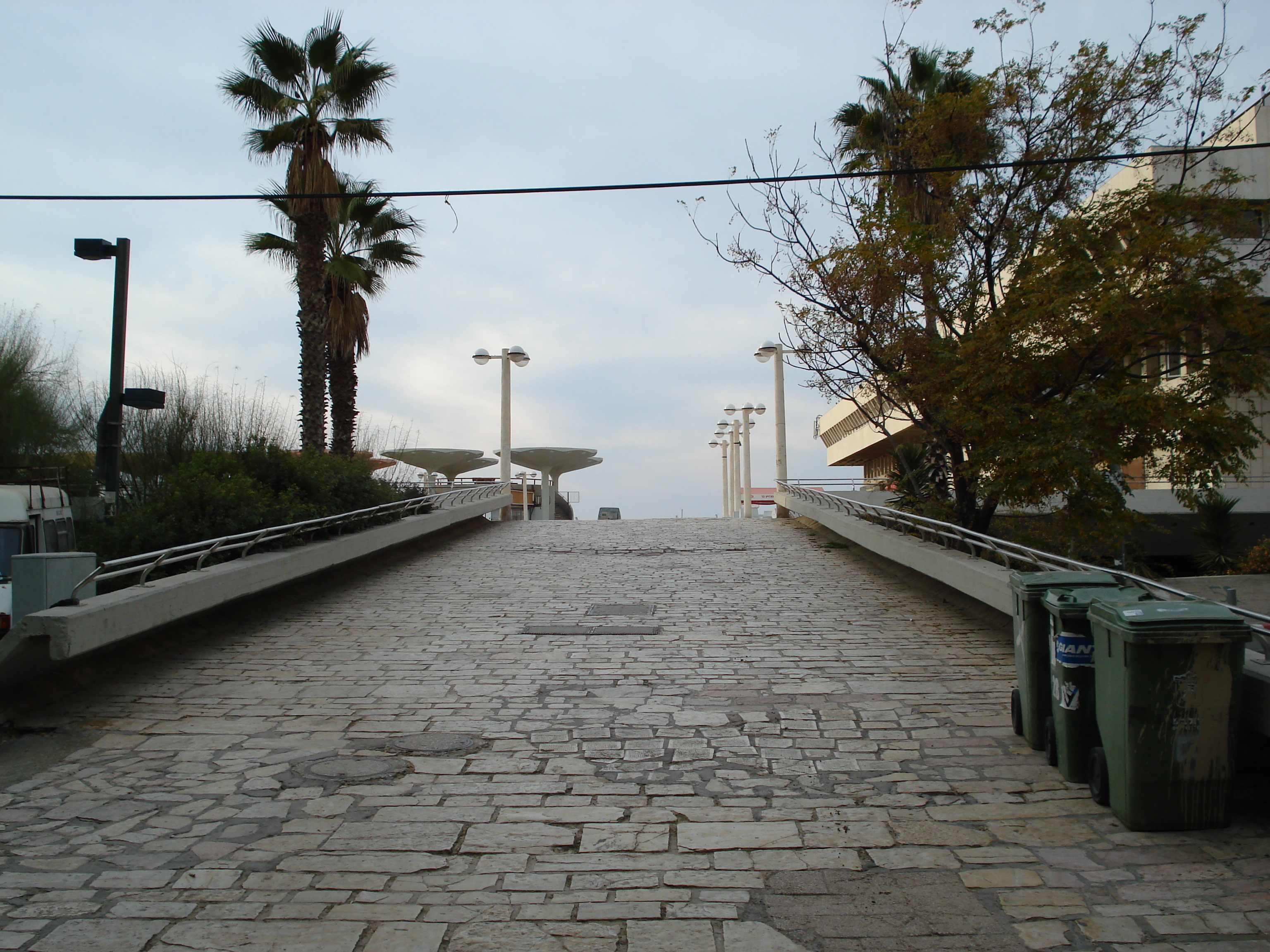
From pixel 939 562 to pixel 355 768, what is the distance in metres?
7.97

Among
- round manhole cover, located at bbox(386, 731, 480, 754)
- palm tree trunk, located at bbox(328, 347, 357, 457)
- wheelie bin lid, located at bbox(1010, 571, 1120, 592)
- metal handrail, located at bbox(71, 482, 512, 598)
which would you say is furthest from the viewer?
palm tree trunk, located at bbox(328, 347, 357, 457)

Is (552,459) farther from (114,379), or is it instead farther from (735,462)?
(114,379)

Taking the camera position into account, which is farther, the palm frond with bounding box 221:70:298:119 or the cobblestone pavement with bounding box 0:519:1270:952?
the palm frond with bounding box 221:70:298:119

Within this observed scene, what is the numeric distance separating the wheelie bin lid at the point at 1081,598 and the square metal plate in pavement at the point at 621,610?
6359 mm

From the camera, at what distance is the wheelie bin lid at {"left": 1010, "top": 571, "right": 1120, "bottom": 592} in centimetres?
634

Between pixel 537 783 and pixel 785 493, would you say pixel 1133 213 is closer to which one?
pixel 537 783

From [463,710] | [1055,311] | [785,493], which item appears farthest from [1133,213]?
[785,493]

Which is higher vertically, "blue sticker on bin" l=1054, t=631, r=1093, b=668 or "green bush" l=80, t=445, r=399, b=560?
"green bush" l=80, t=445, r=399, b=560

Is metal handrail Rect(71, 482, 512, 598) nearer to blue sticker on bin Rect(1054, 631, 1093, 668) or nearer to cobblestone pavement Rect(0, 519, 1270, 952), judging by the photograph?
cobblestone pavement Rect(0, 519, 1270, 952)

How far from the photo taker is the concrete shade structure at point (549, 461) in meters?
45.2

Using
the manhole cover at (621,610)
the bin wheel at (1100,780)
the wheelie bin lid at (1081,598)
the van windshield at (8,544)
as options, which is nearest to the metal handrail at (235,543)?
the van windshield at (8,544)

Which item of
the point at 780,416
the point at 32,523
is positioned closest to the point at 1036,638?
the point at 32,523

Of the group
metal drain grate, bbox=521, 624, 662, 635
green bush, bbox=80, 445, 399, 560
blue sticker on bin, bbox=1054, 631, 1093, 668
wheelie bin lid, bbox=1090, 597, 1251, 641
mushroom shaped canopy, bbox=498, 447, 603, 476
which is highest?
mushroom shaped canopy, bbox=498, 447, 603, 476

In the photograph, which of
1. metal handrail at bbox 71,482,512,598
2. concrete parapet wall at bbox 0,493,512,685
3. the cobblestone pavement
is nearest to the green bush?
metal handrail at bbox 71,482,512,598
